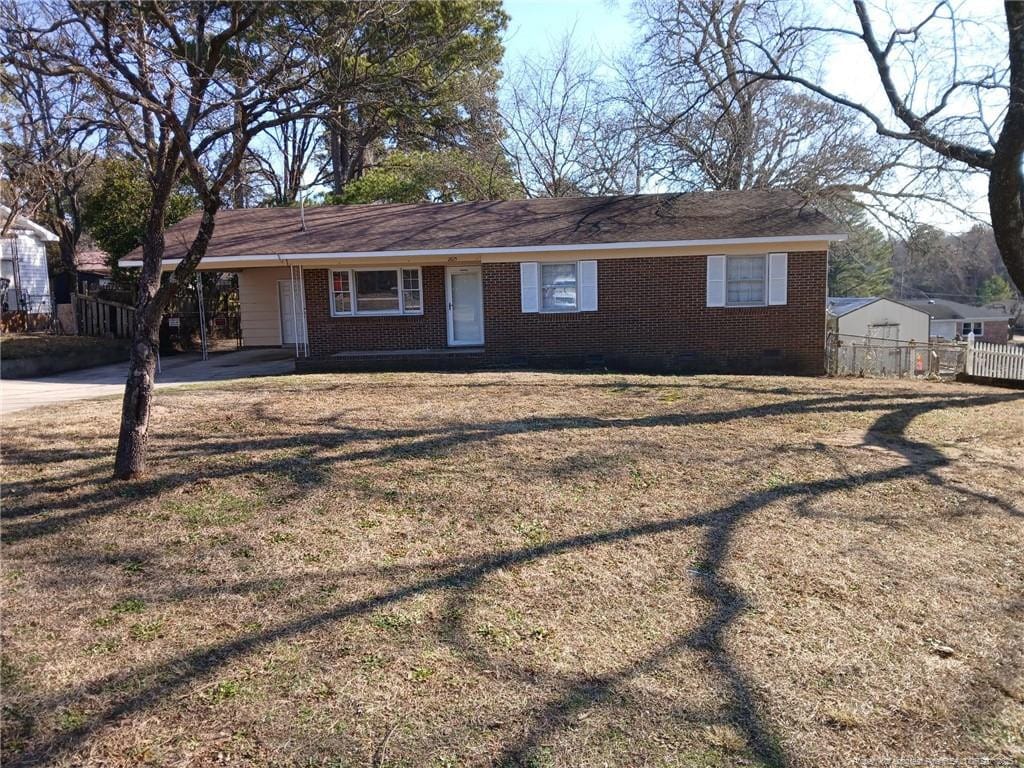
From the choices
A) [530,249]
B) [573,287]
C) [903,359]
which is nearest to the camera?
[530,249]

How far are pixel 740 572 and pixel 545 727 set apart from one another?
84.1 inches

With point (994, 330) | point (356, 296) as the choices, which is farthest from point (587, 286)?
point (994, 330)

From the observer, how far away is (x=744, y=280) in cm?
1617

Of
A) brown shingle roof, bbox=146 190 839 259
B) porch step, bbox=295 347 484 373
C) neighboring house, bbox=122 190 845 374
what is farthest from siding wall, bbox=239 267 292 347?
porch step, bbox=295 347 484 373

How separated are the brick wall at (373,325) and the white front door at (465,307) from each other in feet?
0.90

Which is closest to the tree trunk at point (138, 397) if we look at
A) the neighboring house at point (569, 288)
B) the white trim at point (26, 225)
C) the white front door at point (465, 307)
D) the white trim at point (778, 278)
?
the neighboring house at point (569, 288)

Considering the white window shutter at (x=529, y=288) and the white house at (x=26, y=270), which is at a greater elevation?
the white house at (x=26, y=270)

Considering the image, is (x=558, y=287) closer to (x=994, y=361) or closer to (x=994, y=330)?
(x=994, y=361)

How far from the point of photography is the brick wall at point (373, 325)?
16.9m

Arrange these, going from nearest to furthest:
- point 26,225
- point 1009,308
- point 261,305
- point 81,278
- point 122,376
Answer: point 122,376
point 261,305
point 26,225
point 81,278
point 1009,308

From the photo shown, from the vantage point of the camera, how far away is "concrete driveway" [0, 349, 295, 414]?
1201 cm

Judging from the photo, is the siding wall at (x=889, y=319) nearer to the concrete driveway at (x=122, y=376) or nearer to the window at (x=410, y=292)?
the window at (x=410, y=292)

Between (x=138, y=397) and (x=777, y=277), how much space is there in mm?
13229

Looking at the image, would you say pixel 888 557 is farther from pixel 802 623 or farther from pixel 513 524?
pixel 513 524
